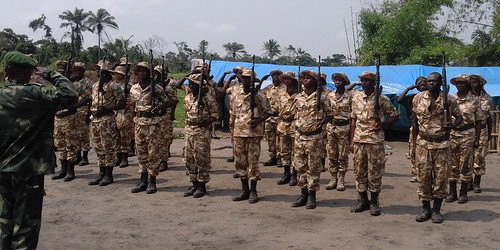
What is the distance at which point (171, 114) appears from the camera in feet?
32.8

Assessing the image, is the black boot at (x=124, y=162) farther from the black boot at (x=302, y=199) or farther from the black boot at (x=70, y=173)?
the black boot at (x=302, y=199)

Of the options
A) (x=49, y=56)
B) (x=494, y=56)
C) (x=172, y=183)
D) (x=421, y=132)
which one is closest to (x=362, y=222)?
(x=421, y=132)

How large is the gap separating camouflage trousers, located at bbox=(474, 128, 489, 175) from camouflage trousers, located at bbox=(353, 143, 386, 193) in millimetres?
2335

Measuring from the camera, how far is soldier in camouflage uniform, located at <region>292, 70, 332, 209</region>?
6891 millimetres

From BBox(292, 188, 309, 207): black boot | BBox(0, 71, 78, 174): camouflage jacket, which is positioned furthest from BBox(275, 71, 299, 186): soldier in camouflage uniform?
BBox(0, 71, 78, 174): camouflage jacket

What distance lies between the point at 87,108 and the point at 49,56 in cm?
2890

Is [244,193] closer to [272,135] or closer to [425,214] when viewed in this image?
[425,214]

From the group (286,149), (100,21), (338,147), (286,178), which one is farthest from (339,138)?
(100,21)

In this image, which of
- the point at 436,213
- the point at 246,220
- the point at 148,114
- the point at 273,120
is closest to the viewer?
the point at 436,213

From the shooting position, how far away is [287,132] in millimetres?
9000

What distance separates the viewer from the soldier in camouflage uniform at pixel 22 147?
3951 millimetres

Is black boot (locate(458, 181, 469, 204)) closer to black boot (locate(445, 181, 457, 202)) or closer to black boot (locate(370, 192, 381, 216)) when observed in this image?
black boot (locate(445, 181, 457, 202))

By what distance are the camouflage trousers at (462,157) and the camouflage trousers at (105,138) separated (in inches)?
211

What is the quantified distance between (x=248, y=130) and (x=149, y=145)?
1.58 meters
